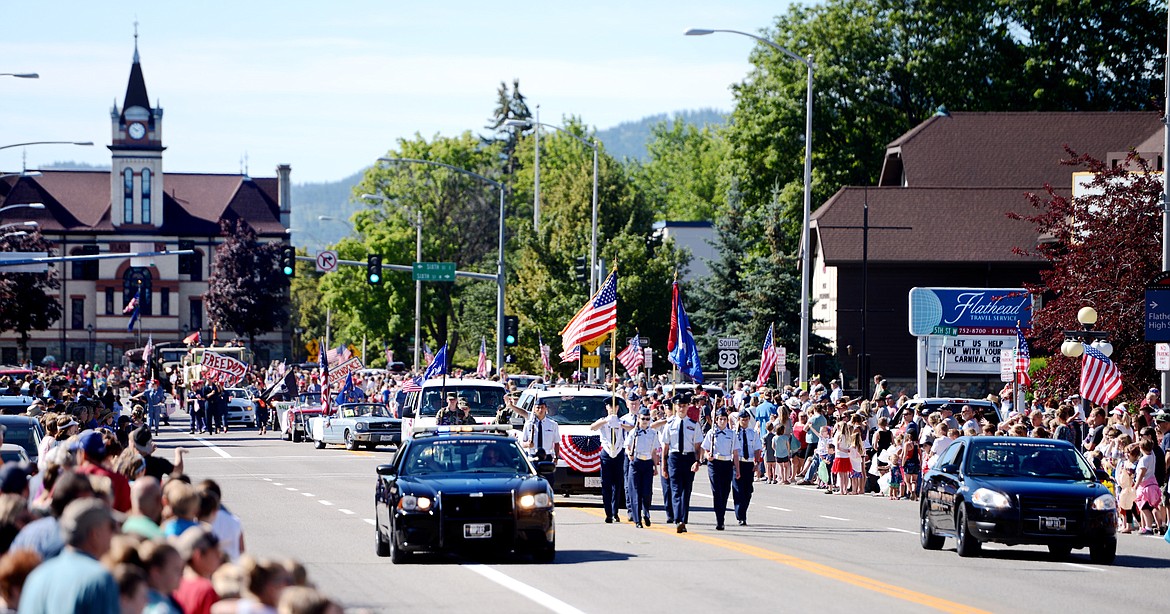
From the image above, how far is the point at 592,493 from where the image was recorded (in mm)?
28562

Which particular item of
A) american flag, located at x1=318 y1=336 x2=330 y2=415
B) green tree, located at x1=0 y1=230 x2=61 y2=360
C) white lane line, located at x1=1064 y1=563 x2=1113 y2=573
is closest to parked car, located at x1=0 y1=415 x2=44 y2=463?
white lane line, located at x1=1064 y1=563 x2=1113 y2=573

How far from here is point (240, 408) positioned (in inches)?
2445

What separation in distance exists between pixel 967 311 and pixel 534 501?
29136 mm

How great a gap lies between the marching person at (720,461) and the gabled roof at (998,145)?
1827 inches

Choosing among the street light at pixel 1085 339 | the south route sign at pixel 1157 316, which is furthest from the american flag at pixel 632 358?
the south route sign at pixel 1157 316

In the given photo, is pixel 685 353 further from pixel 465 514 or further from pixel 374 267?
pixel 465 514

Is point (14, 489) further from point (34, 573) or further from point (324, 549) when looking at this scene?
point (324, 549)

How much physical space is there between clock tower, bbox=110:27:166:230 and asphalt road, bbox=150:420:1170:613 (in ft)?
356

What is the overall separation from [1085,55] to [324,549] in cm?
A: 6135

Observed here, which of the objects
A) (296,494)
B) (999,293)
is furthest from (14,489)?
(999,293)

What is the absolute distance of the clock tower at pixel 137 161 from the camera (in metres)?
132

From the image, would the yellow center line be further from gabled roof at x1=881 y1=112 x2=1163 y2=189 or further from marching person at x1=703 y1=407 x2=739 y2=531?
gabled roof at x1=881 y1=112 x2=1163 y2=189

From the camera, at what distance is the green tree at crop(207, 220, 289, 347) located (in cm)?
12569

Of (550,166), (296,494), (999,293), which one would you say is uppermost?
(550,166)
